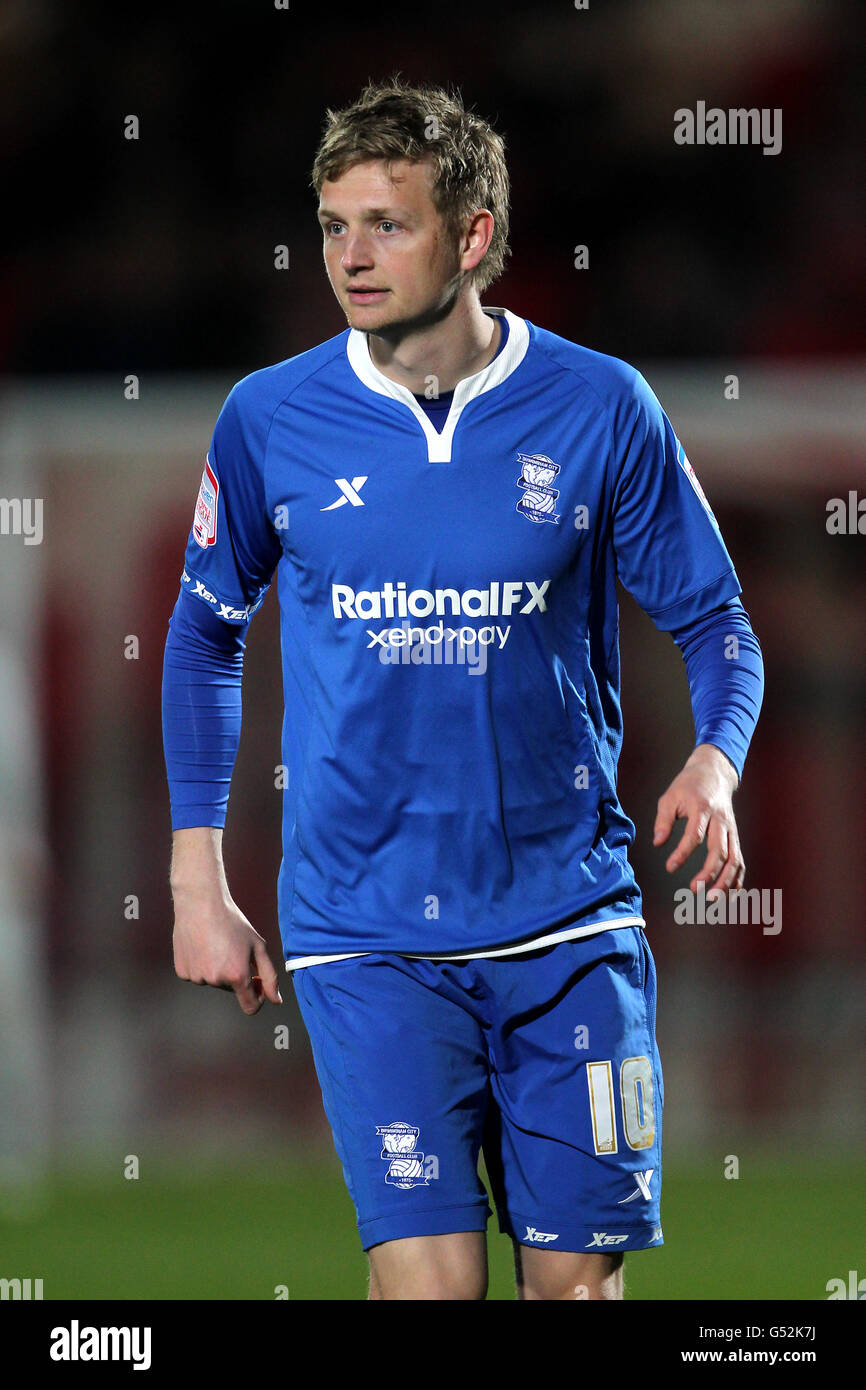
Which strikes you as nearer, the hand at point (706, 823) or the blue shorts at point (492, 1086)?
the hand at point (706, 823)

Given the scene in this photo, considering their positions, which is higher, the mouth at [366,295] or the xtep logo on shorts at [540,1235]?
the mouth at [366,295]

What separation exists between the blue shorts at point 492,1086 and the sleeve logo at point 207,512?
2.23ft

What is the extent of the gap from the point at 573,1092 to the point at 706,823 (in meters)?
0.46

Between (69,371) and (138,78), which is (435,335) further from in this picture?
(138,78)

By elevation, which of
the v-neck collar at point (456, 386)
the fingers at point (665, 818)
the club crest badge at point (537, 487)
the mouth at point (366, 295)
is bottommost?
the fingers at point (665, 818)

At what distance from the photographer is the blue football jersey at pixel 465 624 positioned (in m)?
2.56

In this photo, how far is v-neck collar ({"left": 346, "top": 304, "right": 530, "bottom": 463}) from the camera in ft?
8.59

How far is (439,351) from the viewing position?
2646 mm

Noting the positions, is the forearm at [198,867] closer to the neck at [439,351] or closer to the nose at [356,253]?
the neck at [439,351]

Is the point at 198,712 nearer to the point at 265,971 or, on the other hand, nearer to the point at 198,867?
the point at 198,867

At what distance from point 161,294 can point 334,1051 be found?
5.67 m

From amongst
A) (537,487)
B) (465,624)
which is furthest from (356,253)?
(465,624)

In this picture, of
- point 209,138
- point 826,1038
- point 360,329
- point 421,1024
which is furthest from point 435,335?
point 209,138

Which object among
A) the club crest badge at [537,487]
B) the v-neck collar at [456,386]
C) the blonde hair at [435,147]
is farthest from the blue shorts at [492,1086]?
the blonde hair at [435,147]
